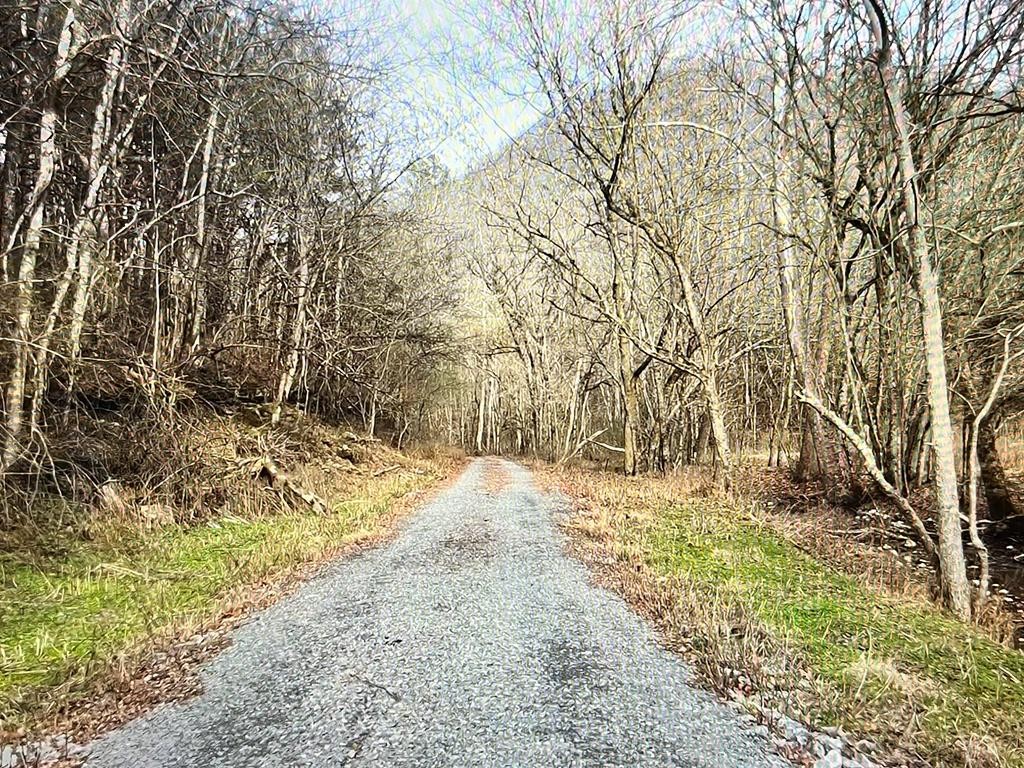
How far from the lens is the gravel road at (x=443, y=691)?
8.68 ft

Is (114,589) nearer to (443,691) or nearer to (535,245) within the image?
(443,691)

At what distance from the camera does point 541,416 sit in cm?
2608

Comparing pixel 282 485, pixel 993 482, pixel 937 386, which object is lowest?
pixel 282 485

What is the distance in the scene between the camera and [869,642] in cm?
393

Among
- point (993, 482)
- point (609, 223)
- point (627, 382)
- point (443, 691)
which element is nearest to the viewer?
point (443, 691)

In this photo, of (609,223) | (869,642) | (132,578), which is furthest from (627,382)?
(132,578)

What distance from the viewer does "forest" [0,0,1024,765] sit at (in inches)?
225

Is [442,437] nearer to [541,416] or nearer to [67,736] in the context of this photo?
[541,416]

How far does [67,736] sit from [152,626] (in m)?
1.39

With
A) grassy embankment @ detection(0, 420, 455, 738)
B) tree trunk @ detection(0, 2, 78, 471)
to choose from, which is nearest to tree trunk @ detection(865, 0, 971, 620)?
grassy embankment @ detection(0, 420, 455, 738)

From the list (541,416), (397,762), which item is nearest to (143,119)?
(397,762)

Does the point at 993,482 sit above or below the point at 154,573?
above

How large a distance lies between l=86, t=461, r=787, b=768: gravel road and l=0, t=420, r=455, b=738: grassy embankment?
0.49 m

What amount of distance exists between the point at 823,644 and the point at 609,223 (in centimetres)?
1121
